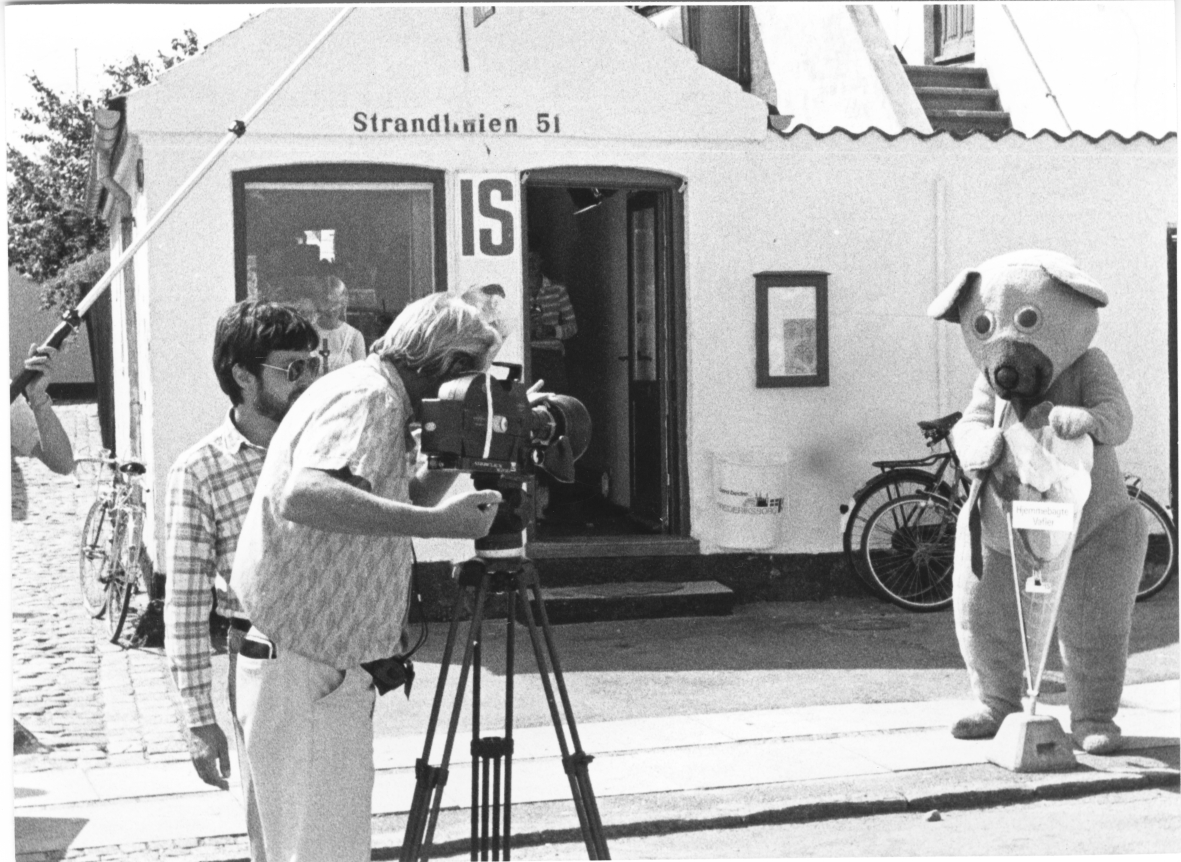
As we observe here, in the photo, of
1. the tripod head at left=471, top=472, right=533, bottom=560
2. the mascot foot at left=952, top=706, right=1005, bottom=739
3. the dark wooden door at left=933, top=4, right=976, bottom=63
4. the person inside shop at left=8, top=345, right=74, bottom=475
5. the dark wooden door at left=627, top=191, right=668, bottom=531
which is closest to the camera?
the tripod head at left=471, top=472, right=533, bottom=560

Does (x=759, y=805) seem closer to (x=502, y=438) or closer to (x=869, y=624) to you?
(x=502, y=438)

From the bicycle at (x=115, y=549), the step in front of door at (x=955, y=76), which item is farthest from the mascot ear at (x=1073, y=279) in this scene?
the step in front of door at (x=955, y=76)

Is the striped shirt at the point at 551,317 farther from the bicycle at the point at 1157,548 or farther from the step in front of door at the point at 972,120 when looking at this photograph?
the bicycle at the point at 1157,548

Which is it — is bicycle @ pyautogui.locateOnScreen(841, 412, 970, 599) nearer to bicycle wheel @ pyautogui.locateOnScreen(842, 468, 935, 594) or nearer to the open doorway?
bicycle wheel @ pyautogui.locateOnScreen(842, 468, 935, 594)

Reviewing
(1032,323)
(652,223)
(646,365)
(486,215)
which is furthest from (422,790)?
(646,365)

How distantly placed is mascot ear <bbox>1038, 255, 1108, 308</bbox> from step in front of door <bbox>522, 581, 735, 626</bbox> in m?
3.41

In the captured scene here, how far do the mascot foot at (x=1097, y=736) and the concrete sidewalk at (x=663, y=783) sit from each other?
0.05 meters

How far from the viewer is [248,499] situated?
4.35 m

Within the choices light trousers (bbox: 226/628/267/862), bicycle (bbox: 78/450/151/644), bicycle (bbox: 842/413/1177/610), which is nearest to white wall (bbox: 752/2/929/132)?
bicycle (bbox: 842/413/1177/610)

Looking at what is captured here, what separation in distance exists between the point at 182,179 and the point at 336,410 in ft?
19.3

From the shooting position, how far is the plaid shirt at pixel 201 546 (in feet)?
13.9

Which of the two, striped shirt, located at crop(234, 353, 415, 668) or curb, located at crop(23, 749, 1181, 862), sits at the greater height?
striped shirt, located at crop(234, 353, 415, 668)

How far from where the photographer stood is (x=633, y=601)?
9742 millimetres

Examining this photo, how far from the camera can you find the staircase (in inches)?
491
